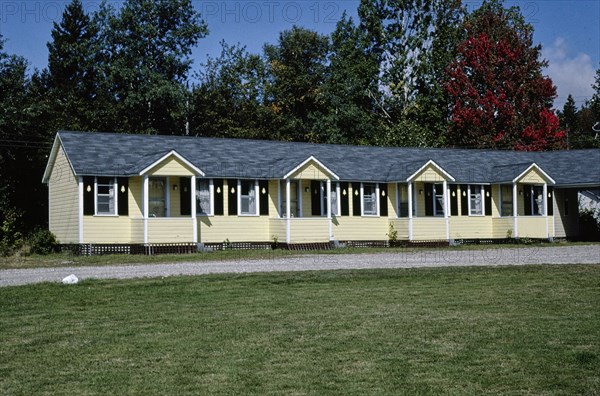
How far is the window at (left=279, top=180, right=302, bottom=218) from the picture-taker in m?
34.9

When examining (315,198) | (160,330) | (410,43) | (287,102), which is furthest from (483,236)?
(160,330)

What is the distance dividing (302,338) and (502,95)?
45.4m

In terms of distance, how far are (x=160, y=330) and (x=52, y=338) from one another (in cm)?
139

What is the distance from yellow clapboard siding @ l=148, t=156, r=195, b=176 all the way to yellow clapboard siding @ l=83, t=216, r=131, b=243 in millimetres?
2207

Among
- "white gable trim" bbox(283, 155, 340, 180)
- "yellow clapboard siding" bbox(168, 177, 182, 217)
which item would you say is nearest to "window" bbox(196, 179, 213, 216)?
"yellow clapboard siding" bbox(168, 177, 182, 217)

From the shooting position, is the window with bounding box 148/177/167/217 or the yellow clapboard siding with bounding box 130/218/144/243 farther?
the window with bounding box 148/177/167/217

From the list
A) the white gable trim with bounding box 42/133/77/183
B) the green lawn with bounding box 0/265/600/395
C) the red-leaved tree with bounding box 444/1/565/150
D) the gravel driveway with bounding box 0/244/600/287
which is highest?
the red-leaved tree with bounding box 444/1/565/150

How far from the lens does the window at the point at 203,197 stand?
1305 inches

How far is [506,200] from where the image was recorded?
40625 millimetres

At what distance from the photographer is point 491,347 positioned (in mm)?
9703

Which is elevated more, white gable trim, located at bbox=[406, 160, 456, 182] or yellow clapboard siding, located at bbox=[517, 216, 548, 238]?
white gable trim, located at bbox=[406, 160, 456, 182]

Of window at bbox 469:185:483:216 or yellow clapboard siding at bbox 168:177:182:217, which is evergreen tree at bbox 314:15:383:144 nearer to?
window at bbox 469:185:483:216

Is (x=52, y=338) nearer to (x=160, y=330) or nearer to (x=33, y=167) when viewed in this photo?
(x=160, y=330)

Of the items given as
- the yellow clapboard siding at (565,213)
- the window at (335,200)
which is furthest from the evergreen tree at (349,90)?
the window at (335,200)
